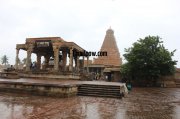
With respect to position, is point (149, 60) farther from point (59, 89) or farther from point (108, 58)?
point (59, 89)

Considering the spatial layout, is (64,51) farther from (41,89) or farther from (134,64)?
(41,89)

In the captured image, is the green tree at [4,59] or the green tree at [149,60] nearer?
the green tree at [149,60]

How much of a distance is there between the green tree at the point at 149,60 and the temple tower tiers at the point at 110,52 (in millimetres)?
14879

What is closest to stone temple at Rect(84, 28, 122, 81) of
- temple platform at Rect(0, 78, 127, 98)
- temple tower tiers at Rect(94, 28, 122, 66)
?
temple tower tiers at Rect(94, 28, 122, 66)

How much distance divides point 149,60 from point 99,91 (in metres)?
18.9

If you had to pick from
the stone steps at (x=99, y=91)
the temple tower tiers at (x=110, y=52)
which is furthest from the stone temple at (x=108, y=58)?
the stone steps at (x=99, y=91)

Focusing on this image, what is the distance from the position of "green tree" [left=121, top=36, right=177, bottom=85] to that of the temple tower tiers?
14.9 metres

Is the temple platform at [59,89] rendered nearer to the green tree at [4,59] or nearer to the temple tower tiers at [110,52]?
the temple tower tiers at [110,52]

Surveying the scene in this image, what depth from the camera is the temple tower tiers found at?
164 feet

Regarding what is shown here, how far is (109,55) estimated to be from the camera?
5059cm

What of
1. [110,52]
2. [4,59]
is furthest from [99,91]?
[4,59]

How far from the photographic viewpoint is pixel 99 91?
15242 millimetres

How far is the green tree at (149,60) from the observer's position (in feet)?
105

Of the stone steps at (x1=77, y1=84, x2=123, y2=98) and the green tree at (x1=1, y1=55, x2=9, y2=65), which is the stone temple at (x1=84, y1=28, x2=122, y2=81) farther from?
the green tree at (x1=1, y1=55, x2=9, y2=65)
